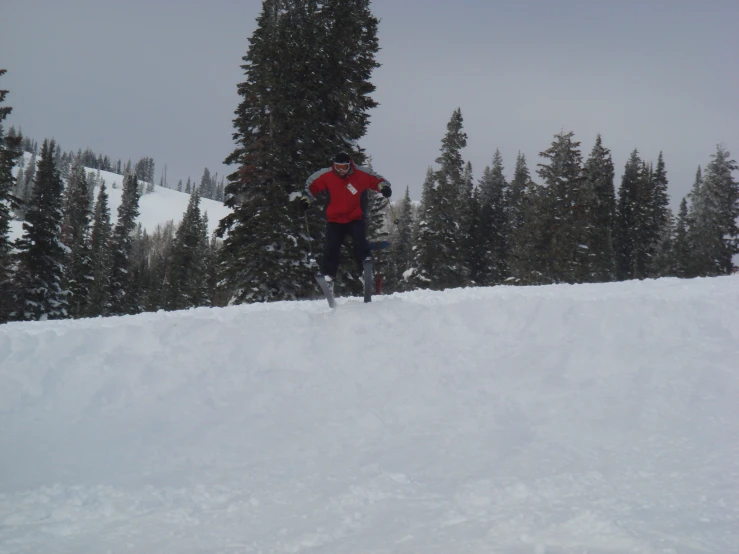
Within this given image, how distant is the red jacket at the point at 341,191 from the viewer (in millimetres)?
8375

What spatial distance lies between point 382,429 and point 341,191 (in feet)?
14.4

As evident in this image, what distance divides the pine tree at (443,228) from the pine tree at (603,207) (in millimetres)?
14194

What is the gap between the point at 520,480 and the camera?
13.3 ft

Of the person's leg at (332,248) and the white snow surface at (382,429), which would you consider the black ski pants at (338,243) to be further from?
the white snow surface at (382,429)

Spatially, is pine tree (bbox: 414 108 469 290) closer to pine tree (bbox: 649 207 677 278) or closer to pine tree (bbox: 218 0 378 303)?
pine tree (bbox: 218 0 378 303)

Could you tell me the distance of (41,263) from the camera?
32.8 m

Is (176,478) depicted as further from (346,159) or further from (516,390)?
(346,159)

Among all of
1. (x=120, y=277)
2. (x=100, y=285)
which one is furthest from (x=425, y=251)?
(x=120, y=277)

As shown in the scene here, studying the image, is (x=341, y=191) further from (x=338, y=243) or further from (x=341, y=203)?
(x=338, y=243)

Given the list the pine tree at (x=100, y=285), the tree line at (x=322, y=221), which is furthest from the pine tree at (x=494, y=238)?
the pine tree at (x=100, y=285)

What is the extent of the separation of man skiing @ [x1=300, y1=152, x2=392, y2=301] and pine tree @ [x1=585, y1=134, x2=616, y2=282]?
40.5 metres

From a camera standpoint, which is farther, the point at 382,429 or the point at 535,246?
the point at 535,246

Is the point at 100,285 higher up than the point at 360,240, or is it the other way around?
the point at 360,240

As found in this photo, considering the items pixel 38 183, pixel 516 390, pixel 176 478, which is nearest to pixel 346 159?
pixel 516 390
